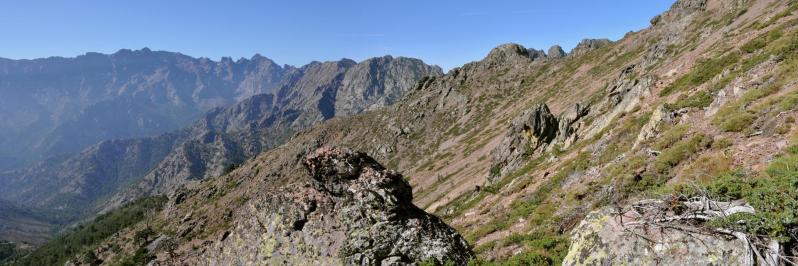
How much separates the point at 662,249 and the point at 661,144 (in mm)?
20286

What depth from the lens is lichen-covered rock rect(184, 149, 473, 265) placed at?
1255 centimetres

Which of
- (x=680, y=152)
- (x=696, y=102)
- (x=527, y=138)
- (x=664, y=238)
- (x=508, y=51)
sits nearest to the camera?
(x=664, y=238)

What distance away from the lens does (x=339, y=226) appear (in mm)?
13008

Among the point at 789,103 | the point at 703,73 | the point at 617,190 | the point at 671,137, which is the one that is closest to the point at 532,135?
the point at 703,73

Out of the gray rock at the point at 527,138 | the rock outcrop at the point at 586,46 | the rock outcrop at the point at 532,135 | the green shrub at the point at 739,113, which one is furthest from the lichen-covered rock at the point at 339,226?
the rock outcrop at the point at 586,46

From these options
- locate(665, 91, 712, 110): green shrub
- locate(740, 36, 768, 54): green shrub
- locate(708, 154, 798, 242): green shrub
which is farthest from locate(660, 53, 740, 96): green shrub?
locate(708, 154, 798, 242): green shrub

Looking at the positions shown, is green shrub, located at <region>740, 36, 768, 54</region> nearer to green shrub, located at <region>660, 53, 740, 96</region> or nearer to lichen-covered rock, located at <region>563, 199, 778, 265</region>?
green shrub, located at <region>660, 53, 740, 96</region>

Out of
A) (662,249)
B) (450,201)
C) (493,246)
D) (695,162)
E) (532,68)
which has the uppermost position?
(532,68)

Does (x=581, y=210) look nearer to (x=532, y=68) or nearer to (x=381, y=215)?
(x=381, y=215)

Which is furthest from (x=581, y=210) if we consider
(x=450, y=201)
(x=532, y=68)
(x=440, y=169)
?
(x=532, y=68)

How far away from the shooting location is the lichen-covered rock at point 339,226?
41.2ft

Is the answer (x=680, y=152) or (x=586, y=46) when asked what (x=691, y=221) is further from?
(x=586, y=46)

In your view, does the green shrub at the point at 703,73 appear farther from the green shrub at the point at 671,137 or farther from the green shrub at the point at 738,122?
the green shrub at the point at 738,122

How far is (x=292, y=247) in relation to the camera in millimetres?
13148
